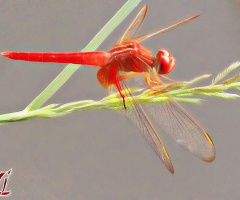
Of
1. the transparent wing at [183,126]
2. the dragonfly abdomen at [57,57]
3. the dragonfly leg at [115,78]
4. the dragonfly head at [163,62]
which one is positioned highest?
the dragonfly abdomen at [57,57]

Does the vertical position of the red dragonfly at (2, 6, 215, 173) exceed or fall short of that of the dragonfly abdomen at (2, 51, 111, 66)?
it falls short

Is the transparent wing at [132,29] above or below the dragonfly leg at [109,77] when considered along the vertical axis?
above

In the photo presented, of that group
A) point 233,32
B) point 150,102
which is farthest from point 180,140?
point 233,32
